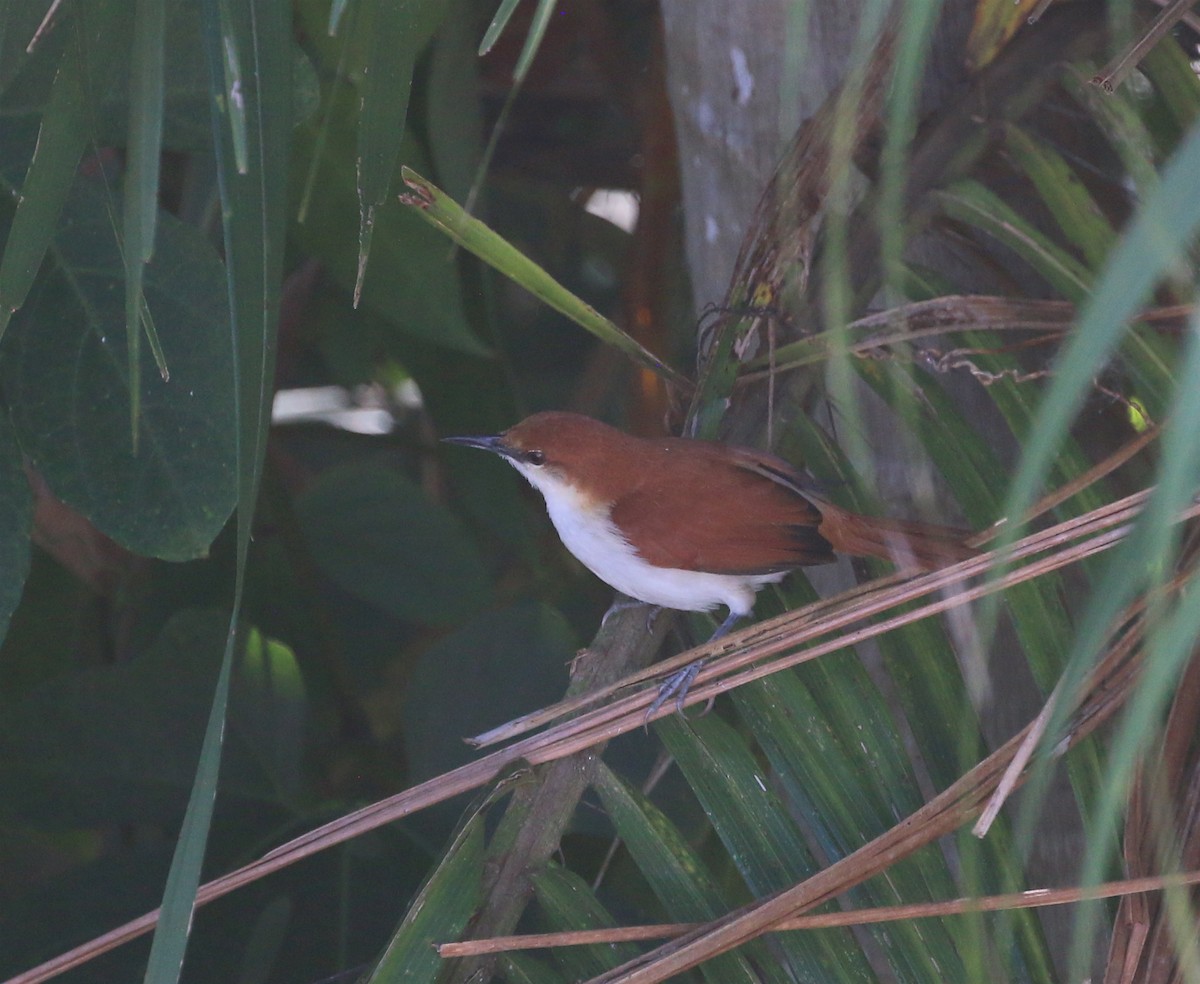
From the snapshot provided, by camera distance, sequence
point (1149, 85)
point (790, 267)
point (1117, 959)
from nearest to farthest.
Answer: point (1117, 959), point (790, 267), point (1149, 85)

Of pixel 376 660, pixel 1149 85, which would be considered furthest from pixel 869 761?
pixel 376 660

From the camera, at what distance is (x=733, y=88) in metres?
2.51

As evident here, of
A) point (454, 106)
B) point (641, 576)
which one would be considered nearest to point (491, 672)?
point (641, 576)

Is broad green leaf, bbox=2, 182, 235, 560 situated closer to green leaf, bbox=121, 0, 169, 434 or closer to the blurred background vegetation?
the blurred background vegetation

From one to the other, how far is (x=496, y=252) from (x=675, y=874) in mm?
936

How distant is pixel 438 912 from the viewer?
1482 millimetres

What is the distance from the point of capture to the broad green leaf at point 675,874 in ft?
5.05

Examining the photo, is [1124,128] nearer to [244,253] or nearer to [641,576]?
[641,576]

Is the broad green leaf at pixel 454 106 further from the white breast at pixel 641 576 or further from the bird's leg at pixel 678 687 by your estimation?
the bird's leg at pixel 678 687

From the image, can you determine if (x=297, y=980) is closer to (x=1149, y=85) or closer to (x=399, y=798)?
(x=399, y=798)

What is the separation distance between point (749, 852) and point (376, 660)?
2.53 meters

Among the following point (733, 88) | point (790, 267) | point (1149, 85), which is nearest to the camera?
point (790, 267)

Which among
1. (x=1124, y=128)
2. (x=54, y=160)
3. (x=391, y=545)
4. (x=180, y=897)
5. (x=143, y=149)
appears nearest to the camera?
(x=143, y=149)

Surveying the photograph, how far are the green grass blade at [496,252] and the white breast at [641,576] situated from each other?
1.57 ft
